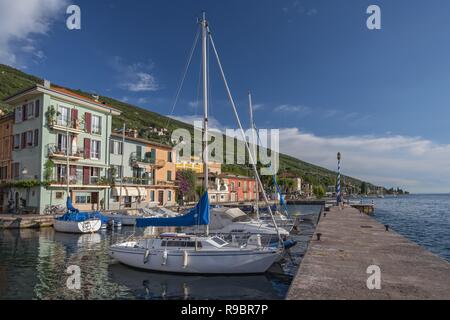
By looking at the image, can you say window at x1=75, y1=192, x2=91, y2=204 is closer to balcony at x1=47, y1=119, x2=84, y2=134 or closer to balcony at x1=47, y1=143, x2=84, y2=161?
balcony at x1=47, y1=143, x2=84, y2=161

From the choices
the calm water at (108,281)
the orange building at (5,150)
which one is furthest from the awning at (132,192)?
the calm water at (108,281)

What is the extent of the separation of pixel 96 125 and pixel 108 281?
33472 millimetres

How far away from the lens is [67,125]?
132ft

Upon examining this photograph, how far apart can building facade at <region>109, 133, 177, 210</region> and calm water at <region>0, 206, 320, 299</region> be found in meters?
23.5

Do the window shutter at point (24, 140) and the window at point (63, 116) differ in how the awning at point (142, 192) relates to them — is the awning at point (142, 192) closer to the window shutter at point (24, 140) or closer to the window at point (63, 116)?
the window at point (63, 116)

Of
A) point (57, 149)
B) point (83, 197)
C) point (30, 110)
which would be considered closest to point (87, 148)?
point (57, 149)

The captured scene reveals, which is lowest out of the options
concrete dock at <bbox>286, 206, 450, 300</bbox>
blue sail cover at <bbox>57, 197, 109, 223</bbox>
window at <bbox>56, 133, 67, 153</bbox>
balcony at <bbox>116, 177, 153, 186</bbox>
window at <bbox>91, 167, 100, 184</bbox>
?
blue sail cover at <bbox>57, 197, 109, 223</bbox>

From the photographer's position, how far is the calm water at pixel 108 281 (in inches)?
562

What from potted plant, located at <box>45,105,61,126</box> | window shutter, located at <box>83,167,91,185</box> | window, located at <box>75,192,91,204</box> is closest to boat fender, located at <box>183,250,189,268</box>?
potted plant, located at <box>45,105,61,126</box>

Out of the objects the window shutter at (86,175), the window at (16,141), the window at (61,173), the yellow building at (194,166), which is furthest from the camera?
the yellow building at (194,166)

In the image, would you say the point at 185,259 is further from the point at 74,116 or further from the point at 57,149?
Result: the point at 74,116

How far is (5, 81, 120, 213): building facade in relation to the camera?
129ft

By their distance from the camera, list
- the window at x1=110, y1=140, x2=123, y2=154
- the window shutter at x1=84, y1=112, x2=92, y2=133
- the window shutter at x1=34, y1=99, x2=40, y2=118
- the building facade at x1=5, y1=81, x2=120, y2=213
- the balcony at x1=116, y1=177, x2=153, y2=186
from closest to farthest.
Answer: the building facade at x1=5, y1=81, x2=120, y2=213
the window shutter at x1=34, y1=99, x2=40, y2=118
the window shutter at x1=84, y1=112, x2=92, y2=133
the window at x1=110, y1=140, x2=123, y2=154
the balcony at x1=116, y1=177, x2=153, y2=186

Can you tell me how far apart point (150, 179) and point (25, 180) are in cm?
1882
